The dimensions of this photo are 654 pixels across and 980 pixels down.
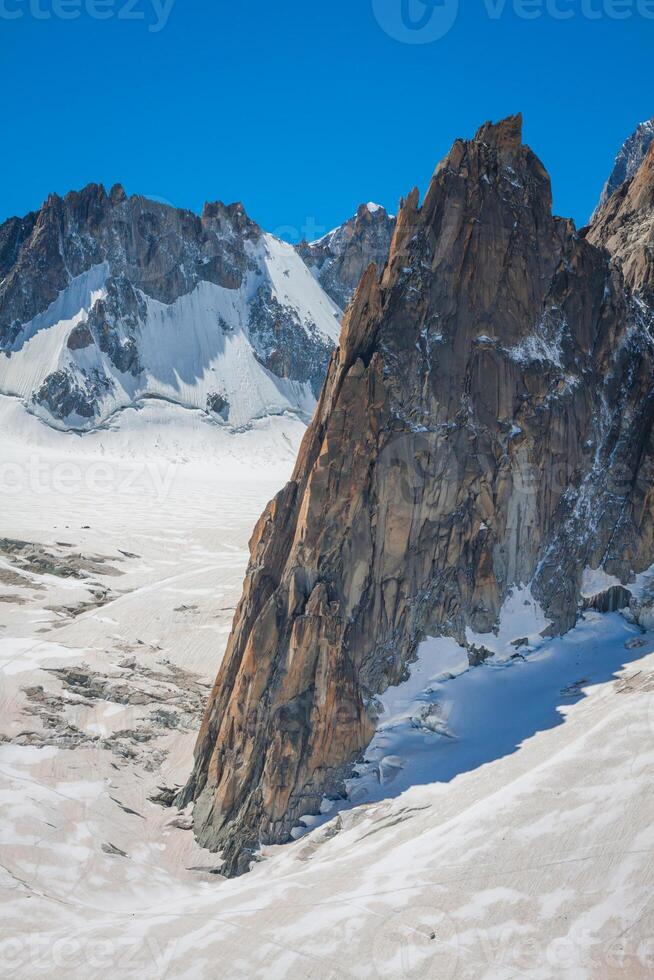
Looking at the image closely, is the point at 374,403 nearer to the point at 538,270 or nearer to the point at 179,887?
the point at 538,270

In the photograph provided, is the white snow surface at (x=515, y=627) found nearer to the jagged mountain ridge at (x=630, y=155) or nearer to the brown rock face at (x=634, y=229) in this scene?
the brown rock face at (x=634, y=229)

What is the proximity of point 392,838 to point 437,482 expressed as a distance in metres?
21.0

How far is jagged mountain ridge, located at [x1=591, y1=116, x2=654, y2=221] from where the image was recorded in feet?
480

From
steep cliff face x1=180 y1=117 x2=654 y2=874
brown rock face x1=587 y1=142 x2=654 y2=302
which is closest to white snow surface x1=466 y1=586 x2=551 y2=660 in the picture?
steep cliff face x1=180 y1=117 x2=654 y2=874

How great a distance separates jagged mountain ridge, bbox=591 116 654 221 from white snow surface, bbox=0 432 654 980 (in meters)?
110

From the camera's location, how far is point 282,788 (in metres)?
46.2

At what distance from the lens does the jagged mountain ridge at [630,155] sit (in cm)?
14638

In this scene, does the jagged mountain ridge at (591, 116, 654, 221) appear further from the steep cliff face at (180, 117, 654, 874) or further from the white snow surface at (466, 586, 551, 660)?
the white snow surface at (466, 586, 551, 660)

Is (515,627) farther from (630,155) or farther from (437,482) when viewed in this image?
(630,155)

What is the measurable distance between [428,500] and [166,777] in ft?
70.9

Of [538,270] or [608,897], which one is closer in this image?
[608,897]

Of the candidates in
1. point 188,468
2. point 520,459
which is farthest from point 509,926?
point 188,468

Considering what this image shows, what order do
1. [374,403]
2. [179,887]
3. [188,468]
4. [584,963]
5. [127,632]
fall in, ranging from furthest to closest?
1. [188,468]
2. [127,632]
3. [374,403]
4. [179,887]
5. [584,963]

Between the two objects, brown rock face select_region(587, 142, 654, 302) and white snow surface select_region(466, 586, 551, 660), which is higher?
brown rock face select_region(587, 142, 654, 302)
